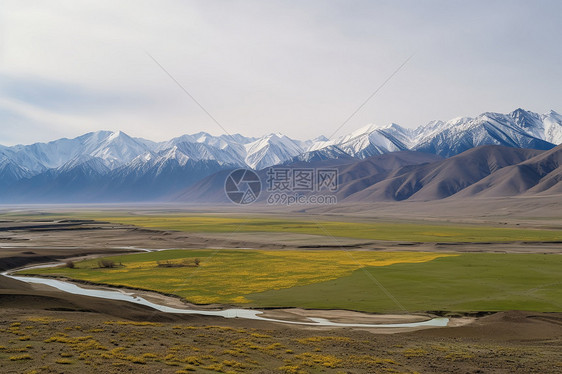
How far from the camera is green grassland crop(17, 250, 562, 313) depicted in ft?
124

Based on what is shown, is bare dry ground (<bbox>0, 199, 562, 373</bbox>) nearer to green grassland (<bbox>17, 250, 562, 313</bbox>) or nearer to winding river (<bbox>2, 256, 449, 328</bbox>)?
winding river (<bbox>2, 256, 449, 328</bbox>)

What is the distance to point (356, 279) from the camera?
4775 cm

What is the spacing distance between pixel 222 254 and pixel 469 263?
1421 inches

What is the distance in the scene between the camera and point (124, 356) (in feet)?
69.3

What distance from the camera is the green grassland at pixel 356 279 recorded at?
124ft

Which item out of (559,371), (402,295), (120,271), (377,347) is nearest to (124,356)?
(377,347)

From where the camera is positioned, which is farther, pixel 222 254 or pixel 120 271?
pixel 222 254

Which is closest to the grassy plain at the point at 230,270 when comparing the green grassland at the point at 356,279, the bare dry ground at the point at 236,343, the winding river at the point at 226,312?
the green grassland at the point at 356,279

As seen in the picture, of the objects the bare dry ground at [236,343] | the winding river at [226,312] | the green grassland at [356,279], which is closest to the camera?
the bare dry ground at [236,343]

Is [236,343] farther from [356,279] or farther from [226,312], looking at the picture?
[356,279]

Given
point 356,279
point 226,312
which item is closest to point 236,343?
point 226,312

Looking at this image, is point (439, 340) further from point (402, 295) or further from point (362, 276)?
point (362, 276)

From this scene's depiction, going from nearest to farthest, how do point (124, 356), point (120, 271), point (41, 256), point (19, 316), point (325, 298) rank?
point (124, 356) < point (19, 316) < point (325, 298) < point (120, 271) < point (41, 256)

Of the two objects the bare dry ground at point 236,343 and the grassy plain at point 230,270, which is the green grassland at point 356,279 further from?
the bare dry ground at point 236,343
